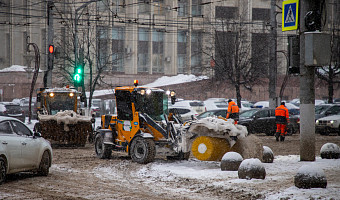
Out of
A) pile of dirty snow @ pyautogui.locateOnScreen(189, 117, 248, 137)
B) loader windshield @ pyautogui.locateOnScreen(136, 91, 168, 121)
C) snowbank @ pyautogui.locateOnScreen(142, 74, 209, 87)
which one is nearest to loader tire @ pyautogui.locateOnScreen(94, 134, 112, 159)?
loader windshield @ pyautogui.locateOnScreen(136, 91, 168, 121)

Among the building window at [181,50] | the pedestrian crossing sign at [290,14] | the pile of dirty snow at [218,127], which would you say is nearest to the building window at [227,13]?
the building window at [181,50]

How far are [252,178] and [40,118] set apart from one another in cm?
1225

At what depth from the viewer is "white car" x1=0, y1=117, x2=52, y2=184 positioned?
11.2 meters

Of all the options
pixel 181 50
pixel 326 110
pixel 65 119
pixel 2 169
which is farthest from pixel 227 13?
pixel 2 169

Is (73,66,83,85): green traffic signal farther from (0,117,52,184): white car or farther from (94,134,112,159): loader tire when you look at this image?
(0,117,52,184): white car

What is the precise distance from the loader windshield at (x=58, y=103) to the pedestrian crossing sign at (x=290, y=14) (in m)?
12.2

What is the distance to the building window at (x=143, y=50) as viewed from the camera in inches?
2751

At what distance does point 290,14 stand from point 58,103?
1269 cm

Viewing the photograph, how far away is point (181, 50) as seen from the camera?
7225 centimetres

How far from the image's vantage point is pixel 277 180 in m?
11.4

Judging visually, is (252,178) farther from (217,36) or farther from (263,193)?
(217,36)

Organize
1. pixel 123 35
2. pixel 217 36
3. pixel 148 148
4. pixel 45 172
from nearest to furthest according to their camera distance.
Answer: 1. pixel 45 172
2. pixel 148 148
3. pixel 217 36
4. pixel 123 35

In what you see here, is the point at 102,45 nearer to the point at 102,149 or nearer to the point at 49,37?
the point at 49,37

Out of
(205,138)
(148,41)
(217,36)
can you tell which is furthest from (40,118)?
(148,41)
